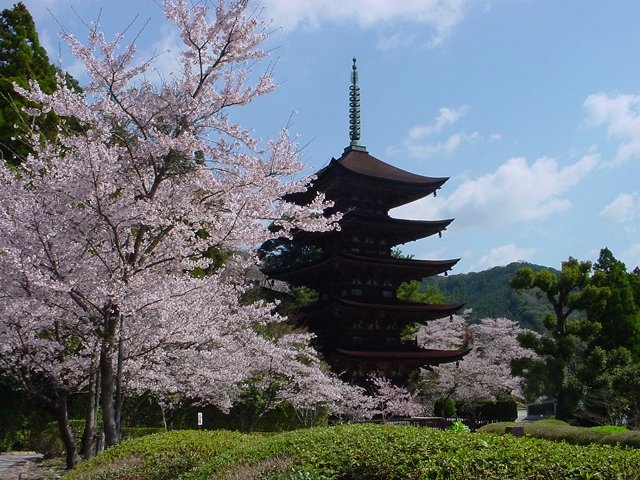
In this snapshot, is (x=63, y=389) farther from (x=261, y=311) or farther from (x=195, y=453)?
(x=195, y=453)

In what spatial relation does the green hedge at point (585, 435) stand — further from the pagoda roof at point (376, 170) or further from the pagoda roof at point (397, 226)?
the pagoda roof at point (376, 170)

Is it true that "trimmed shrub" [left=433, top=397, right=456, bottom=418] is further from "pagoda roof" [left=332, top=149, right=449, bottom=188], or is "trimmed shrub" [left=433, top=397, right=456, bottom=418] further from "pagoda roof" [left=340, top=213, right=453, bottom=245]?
"pagoda roof" [left=332, top=149, right=449, bottom=188]

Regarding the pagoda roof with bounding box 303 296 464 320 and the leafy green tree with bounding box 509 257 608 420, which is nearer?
the pagoda roof with bounding box 303 296 464 320

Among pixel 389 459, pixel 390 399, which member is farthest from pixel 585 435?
pixel 389 459

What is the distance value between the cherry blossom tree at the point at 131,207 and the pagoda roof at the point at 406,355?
563 inches

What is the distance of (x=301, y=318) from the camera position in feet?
89.7

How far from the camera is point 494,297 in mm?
78812

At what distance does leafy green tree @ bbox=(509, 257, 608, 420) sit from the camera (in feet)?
90.7

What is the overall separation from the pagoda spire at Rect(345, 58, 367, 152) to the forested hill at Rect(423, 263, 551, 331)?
33.2m

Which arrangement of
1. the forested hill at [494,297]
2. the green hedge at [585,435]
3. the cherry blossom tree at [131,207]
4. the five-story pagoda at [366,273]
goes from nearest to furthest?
the cherry blossom tree at [131,207]
the green hedge at [585,435]
the five-story pagoda at [366,273]
the forested hill at [494,297]

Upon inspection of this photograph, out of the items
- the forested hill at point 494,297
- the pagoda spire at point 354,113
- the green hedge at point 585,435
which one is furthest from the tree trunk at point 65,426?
the forested hill at point 494,297

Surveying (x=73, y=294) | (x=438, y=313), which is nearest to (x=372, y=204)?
(x=438, y=313)

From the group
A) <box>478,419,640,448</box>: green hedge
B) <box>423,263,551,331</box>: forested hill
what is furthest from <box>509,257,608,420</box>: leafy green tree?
<box>423,263,551,331</box>: forested hill

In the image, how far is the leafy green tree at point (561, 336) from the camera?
27656mm
